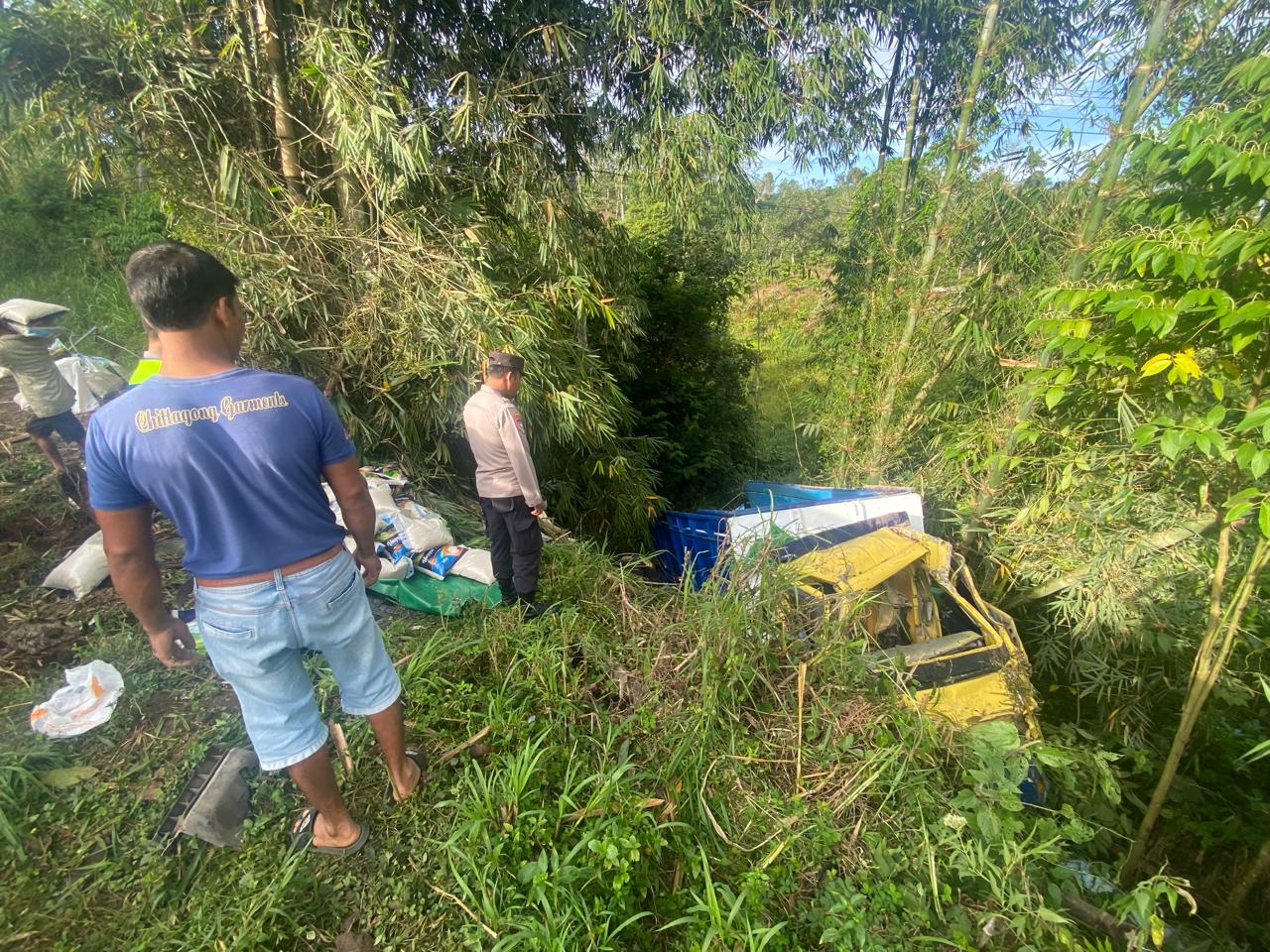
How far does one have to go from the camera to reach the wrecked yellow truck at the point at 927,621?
2494mm

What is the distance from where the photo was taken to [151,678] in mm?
2283

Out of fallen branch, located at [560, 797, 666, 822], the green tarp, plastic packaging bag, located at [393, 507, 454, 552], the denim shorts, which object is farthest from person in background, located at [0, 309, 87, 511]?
fallen branch, located at [560, 797, 666, 822]

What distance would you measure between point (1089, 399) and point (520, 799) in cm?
285

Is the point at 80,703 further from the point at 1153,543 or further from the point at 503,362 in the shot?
the point at 1153,543

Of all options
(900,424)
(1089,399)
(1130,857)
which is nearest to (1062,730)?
(1130,857)

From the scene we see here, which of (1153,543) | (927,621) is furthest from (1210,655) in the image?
(927,621)

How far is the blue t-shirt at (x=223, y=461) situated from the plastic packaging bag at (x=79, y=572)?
1903 millimetres

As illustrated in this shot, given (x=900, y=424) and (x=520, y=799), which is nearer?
(x=520, y=799)

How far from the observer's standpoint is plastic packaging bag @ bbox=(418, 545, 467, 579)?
3062 millimetres

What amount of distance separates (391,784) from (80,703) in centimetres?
126

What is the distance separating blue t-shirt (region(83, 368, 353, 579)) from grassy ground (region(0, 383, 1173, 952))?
3.29 ft

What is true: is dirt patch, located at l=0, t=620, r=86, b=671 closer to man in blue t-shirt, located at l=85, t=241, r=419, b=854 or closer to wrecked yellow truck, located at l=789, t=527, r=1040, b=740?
man in blue t-shirt, located at l=85, t=241, r=419, b=854

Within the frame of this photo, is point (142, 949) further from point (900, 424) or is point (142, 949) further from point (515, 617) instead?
point (900, 424)

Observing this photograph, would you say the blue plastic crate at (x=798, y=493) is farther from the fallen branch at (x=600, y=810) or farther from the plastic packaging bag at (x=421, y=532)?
the fallen branch at (x=600, y=810)
